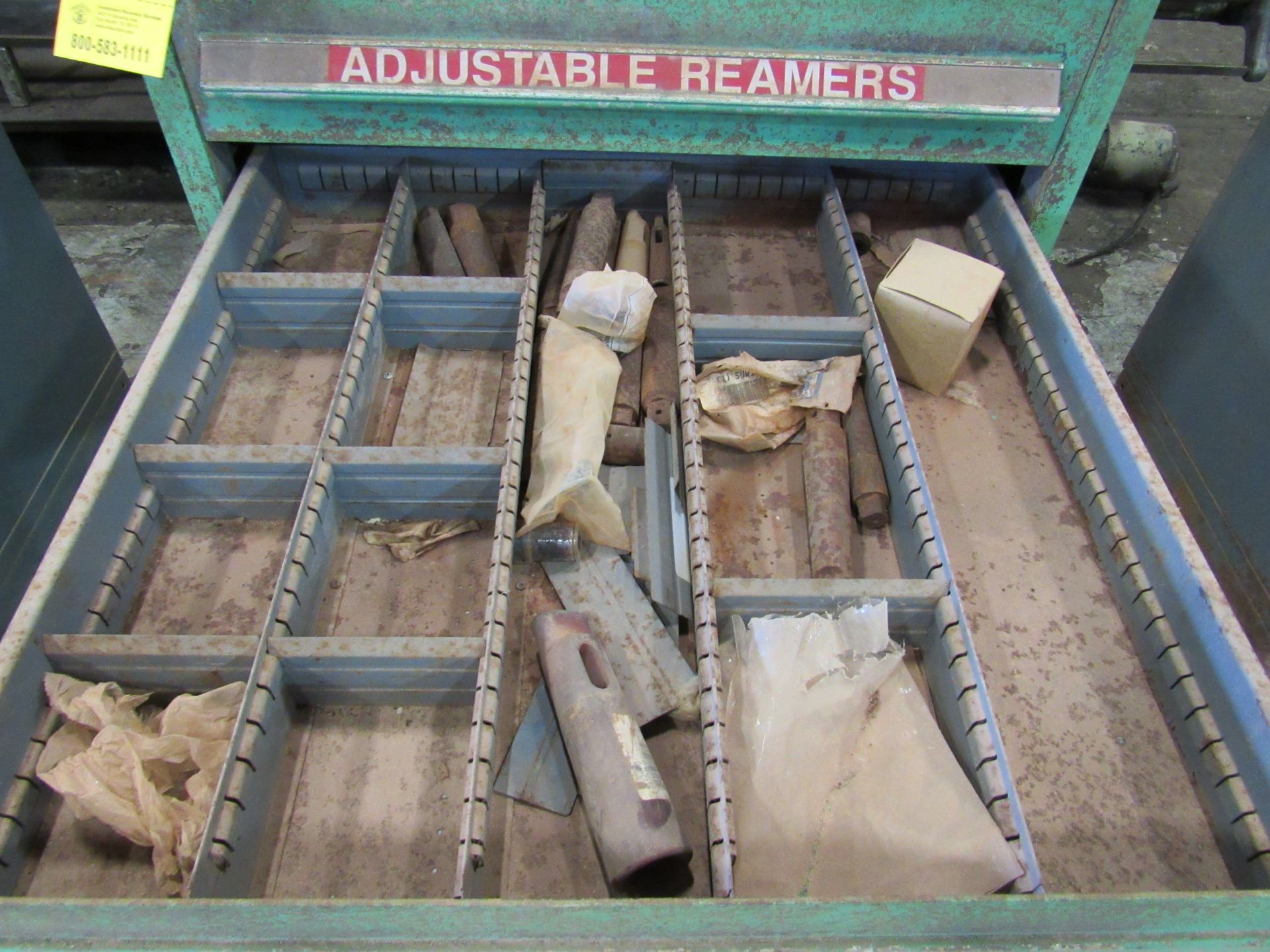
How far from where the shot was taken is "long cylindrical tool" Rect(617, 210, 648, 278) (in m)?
2.24

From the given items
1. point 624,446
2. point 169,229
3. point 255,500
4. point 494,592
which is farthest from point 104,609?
point 169,229

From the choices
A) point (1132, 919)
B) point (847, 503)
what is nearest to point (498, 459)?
point (847, 503)

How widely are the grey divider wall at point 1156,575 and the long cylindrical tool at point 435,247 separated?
1.45 meters

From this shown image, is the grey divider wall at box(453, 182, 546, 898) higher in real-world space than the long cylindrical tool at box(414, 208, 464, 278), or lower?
lower

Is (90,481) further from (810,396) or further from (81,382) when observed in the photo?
(810,396)

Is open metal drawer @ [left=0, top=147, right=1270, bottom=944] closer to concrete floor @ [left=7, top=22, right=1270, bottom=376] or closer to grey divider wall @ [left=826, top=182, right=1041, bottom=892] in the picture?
grey divider wall @ [left=826, top=182, right=1041, bottom=892]

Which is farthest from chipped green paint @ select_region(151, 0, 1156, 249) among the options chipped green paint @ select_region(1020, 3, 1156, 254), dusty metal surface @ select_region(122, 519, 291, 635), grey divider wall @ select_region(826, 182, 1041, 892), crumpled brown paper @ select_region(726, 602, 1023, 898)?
crumpled brown paper @ select_region(726, 602, 1023, 898)

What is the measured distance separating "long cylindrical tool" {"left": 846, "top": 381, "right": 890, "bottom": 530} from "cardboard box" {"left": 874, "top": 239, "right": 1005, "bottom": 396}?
0.24m

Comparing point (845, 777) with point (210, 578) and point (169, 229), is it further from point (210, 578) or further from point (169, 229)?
point (169, 229)

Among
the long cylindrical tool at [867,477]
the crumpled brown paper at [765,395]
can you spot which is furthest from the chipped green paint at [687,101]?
the long cylindrical tool at [867,477]

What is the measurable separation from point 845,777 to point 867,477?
67cm

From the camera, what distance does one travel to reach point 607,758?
1328 millimetres

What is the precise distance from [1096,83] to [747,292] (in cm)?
94

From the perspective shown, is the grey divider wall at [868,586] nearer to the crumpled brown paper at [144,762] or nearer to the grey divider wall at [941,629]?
the grey divider wall at [941,629]
